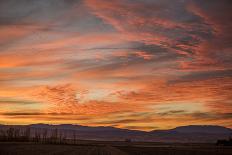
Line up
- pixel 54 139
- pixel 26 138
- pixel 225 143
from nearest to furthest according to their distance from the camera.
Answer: pixel 225 143
pixel 26 138
pixel 54 139

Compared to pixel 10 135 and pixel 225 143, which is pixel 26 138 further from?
pixel 225 143

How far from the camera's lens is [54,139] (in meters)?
164

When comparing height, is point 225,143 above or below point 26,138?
below

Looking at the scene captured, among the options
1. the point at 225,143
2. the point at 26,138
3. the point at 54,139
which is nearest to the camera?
the point at 225,143

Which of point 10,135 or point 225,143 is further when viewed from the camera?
point 10,135

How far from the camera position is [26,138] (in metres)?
153

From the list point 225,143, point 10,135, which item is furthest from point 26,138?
point 225,143

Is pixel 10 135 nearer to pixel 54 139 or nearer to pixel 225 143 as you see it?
pixel 54 139

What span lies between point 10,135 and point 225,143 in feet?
293

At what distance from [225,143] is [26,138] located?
7888cm

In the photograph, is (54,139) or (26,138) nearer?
(26,138)

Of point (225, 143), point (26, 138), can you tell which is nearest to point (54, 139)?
point (26, 138)

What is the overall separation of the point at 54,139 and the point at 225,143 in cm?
7614

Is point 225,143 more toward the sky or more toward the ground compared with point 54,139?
more toward the ground
